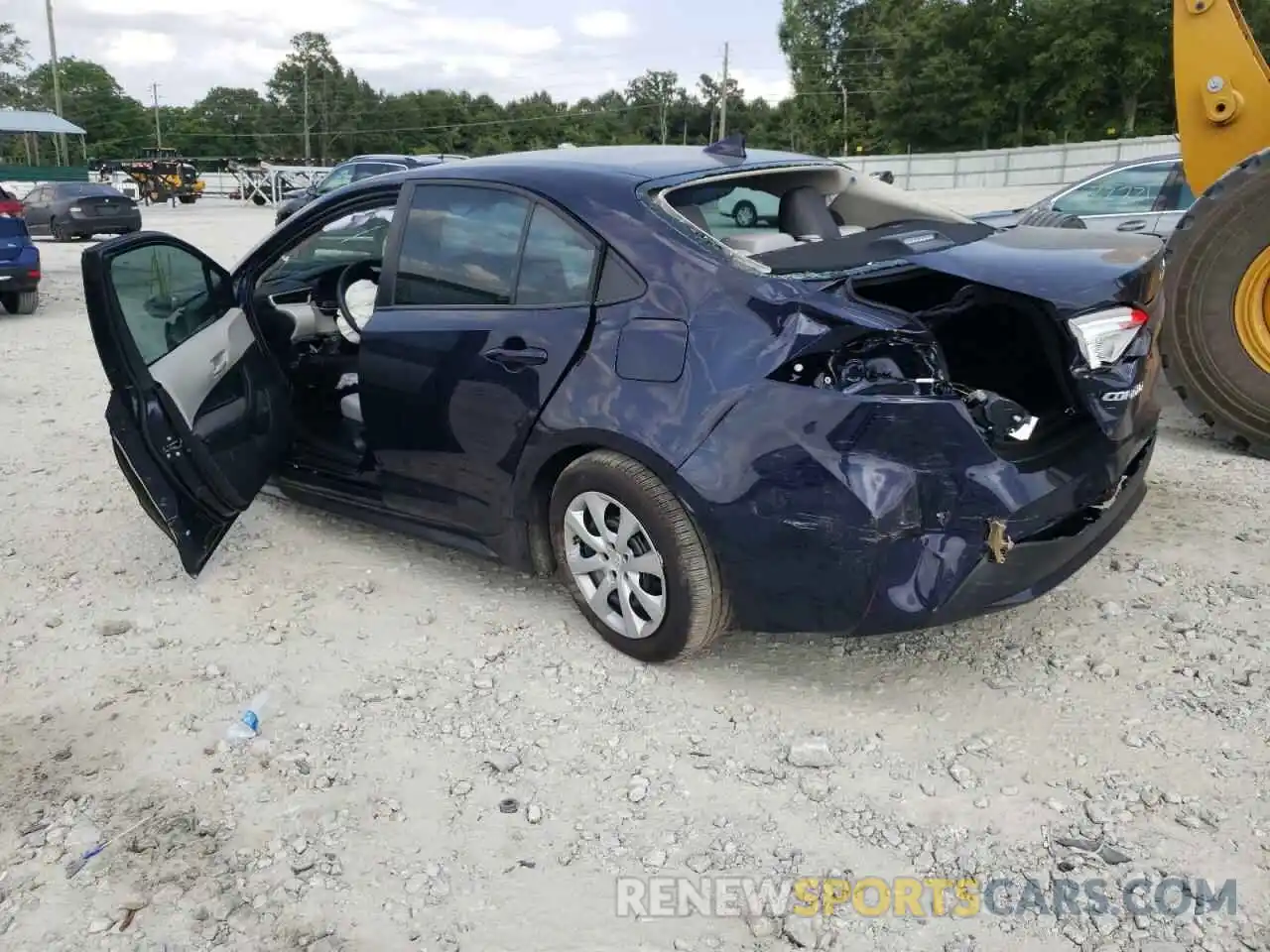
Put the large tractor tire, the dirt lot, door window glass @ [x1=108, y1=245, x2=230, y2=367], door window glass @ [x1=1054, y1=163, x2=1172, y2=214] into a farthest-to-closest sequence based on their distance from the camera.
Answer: door window glass @ [x1=1054, y1=163, x2=1172, y2=214] → the large tractor tire → door window glass @ [x1=108, y1=245, x2=230, y2=367] → the dirt lot

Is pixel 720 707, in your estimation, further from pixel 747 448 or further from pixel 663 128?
pixel 663 128

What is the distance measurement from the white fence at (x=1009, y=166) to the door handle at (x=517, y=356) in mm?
31828

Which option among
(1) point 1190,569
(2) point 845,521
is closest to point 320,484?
(2) point 845,521

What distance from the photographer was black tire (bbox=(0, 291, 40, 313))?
38.1 ft

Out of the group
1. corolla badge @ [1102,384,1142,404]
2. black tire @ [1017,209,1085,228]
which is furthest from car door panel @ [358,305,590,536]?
black tire @ [1017,209,1085,228]

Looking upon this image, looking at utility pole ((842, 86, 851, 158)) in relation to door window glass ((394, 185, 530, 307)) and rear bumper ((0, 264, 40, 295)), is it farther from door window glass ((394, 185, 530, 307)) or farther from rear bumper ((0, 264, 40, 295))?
door window glass ((394, 185, 530, 307))

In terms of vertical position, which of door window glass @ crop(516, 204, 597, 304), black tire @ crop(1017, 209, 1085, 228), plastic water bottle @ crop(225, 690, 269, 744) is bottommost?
plastic water bottle @ crop(225, 690, 269, 744)

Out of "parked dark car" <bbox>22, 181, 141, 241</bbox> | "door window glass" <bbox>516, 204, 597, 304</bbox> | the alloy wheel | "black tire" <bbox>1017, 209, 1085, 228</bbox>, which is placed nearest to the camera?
the alloy wheel

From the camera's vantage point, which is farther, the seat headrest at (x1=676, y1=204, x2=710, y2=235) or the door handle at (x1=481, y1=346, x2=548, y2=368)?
the door handle at (x1=481, y1=346, x2=548, y2=368)

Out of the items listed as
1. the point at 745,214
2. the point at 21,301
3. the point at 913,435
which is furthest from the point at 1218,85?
the point at 21,301

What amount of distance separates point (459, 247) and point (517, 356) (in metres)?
0.57

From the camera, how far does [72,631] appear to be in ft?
12.7

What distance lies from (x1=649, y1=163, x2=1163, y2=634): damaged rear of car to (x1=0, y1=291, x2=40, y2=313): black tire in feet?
35.5

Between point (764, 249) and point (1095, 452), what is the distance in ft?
3.92
